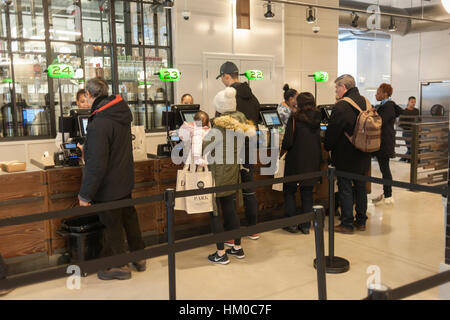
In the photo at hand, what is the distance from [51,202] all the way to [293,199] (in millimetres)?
2570

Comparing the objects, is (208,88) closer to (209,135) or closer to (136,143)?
(136,143)

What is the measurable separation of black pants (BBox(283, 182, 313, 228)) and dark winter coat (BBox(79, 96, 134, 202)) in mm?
1964

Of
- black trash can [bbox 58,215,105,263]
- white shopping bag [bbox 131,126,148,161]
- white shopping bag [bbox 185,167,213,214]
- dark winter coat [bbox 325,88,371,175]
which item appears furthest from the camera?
dark winter coat [bbox 325,88,371,175]

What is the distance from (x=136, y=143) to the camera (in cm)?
445

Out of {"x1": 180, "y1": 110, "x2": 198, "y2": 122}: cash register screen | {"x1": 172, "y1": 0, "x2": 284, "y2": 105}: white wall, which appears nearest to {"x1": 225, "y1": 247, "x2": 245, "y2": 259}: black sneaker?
{"x1": 180, "y1": 110, "x2": 198, "y2": 122}: cash register screen

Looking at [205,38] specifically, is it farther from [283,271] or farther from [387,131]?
[283,271]

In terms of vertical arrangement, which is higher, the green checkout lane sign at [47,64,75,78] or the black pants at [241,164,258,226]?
the green checkout lane sign at [47,64,75,78]

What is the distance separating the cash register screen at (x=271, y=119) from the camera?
6142 mm

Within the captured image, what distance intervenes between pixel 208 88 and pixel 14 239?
5457 mm

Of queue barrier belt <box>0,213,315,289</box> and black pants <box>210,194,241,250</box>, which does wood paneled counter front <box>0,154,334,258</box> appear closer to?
black pants <box>210,194,241,250</box>

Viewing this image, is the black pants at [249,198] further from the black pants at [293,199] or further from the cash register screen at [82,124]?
the cash register screen at [82,124]

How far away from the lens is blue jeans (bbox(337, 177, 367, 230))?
4.89 meters
